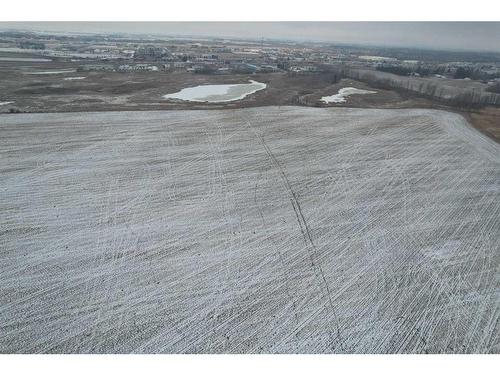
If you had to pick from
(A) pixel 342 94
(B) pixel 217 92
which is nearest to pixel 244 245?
(B) pixel 217 92

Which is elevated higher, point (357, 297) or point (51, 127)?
point (51, 127)

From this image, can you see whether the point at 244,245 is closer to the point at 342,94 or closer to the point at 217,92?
the point at 217,92

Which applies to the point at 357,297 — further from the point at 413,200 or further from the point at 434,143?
the point at 434,143

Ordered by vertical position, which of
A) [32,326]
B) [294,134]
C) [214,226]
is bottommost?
[32,326]

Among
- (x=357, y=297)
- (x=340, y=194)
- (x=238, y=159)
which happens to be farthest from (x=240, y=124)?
(x=357, y=297)

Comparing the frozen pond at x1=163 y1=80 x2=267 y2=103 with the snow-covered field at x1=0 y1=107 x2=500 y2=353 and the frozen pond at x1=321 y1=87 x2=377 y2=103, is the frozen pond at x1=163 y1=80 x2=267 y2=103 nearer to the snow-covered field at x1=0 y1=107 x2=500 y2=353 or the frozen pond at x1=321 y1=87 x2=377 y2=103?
the frozen pond at x1=321 y1=87 x2=377 y2=103

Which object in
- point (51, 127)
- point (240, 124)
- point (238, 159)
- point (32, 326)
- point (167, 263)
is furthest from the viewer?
point (240, 124)

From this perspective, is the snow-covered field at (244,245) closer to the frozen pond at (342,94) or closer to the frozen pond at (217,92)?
the frozen pond at (217,92)
